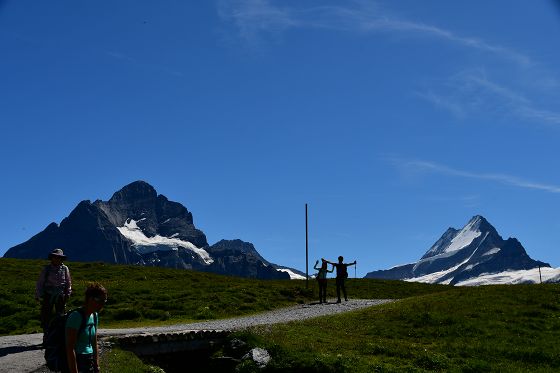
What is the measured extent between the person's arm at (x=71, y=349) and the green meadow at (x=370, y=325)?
9905 mm

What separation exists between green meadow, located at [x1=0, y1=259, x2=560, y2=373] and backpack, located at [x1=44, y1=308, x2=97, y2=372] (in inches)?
373

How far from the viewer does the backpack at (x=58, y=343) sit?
1344 cm

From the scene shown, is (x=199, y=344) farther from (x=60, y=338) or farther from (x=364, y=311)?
(x=60, y=338)

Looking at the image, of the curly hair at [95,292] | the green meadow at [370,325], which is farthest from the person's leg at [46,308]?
the curly hair at [95,292]

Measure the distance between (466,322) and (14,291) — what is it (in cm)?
3179

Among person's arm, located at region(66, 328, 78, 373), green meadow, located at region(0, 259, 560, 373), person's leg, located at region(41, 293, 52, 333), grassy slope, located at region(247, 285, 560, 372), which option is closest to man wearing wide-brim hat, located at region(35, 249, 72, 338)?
person's leg, located at region(41, 293, 52, 333)

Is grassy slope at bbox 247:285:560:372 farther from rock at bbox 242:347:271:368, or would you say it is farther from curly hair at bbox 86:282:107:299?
curly hair at bbox 86:282:107:299

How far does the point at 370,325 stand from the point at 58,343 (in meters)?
23.0

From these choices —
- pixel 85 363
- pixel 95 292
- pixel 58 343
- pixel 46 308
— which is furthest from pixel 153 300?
pixel 95 292

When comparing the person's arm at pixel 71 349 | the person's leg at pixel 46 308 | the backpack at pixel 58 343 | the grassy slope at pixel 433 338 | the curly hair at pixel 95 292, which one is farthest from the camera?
the grassy slope at pixel 433 338

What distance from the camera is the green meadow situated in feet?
86.0

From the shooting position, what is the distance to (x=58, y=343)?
13.5 meters

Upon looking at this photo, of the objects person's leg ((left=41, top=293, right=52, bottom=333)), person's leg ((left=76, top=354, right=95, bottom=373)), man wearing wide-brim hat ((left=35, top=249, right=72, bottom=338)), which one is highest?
man wearing wide-brim hat ((left=35, top=249, right=72, bottom=338))

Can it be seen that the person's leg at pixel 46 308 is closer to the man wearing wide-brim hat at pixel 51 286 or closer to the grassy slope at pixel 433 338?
the man wearing wide-brim hat at pixel 51 286
